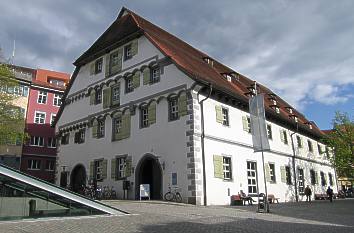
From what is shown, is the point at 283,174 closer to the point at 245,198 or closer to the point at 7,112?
the point at 245,198

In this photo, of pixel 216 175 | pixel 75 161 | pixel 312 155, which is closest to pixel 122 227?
pixel 216 175

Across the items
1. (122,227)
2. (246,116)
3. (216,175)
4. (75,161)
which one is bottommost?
(122,227)

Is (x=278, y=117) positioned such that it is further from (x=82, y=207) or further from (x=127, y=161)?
(x=82, y=207)

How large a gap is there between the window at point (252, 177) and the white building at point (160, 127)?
7 centimetres

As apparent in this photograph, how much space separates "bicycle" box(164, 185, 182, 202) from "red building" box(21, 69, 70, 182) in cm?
2616

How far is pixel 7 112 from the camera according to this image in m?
27.7

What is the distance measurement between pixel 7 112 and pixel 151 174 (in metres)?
11.8

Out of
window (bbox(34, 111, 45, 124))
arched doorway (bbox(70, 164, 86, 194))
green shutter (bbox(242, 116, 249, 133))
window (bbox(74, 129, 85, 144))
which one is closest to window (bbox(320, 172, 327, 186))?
green shutter (bbox(242, 116, 249, 133))

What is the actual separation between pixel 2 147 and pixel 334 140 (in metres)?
35.5

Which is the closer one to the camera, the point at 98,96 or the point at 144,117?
the point at 144,117

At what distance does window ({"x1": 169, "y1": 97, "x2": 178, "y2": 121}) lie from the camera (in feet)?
76.1

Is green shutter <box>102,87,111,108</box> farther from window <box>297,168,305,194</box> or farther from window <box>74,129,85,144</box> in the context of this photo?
window <box>297,168,305,194</box>

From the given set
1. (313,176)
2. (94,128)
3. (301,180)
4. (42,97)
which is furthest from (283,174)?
(42,97)

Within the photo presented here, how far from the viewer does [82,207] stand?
1394 cm
